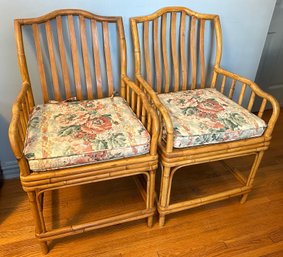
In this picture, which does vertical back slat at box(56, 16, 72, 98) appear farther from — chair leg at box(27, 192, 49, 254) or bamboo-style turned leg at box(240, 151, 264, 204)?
bamboo-style turned leg at box(240, 151, 264, 204)

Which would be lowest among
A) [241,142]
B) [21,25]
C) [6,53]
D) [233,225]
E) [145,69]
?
[233,225]

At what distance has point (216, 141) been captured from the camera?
3.84 feet

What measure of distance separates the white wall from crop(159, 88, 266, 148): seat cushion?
42 centimetres

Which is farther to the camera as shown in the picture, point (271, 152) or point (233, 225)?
point (271, 152)

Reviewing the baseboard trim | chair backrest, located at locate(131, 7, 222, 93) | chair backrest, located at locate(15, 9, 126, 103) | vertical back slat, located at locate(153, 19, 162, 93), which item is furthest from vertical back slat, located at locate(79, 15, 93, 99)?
the baseboard trim

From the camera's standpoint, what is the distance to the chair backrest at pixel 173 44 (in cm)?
135

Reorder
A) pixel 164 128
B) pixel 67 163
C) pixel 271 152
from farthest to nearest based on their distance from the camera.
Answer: pixel 271 152 → pixel 164 128 → pixel 67 163

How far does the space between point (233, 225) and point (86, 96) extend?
1015 millimetres

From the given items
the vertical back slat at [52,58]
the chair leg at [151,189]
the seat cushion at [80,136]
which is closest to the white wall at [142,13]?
the vertical back slat at [52,58]

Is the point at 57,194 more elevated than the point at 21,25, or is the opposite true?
the point at 21,25

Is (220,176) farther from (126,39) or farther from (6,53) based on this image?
(6,53)

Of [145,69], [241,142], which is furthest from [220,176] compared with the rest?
[145,69]

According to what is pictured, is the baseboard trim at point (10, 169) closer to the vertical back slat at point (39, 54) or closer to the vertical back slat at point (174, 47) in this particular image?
the vertical back slat at point (39, 54)

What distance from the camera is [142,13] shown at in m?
1.39
